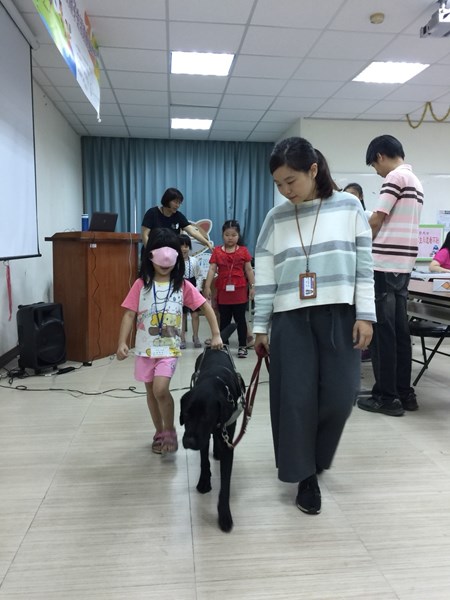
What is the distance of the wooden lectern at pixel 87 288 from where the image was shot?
12.1 ft

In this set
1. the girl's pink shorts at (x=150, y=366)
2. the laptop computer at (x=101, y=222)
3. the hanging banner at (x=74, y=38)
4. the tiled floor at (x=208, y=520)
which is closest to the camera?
the tiled floor at (x=208, y=520)

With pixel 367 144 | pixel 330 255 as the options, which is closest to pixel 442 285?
pixel 330 255

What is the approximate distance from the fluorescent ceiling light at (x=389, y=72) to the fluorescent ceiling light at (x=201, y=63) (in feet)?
4.86

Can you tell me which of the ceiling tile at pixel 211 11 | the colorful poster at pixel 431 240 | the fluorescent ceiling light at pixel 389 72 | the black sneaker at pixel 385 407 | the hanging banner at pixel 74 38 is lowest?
the black sneaker at pixel 385 407

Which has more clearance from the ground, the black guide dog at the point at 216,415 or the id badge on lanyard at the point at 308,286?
the id badge on lanyard at the point at 308,286

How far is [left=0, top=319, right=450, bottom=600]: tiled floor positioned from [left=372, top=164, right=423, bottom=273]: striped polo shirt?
3.18 ft

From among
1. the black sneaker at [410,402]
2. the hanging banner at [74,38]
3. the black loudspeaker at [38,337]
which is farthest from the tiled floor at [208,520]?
the hanging banner at [74,38]

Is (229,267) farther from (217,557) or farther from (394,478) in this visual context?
(217,557)

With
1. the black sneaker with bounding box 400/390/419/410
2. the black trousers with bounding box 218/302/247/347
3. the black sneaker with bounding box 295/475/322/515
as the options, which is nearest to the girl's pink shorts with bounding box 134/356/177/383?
the black sneaker with bounding box 295/475/322/515

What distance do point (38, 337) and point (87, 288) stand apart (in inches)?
23.5

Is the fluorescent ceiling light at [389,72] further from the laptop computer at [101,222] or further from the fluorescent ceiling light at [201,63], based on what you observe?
the laptop computer at [101,222]

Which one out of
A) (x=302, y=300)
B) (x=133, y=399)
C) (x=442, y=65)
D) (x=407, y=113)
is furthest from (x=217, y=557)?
(x=407, y=113)

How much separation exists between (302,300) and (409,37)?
Answer: 3.55 meters

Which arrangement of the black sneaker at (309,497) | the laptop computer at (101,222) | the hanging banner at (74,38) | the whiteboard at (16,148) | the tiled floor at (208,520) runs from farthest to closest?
1. the laptop computer at (101,222)
2. the whiteboard at (16,148)
3. the hanging banner at (74,38)
4. the black sneaker at (309,497)
5. the tiled floor at (208,520)
